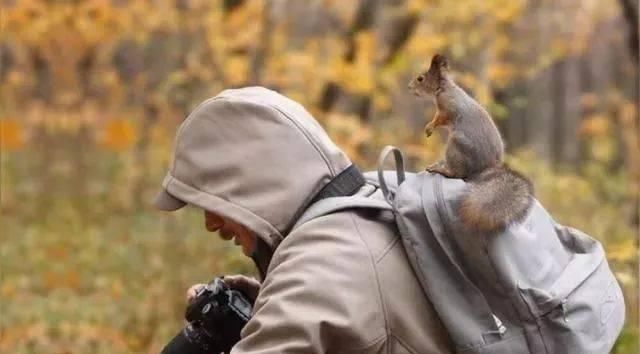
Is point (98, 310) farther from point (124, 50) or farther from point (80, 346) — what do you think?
point (124, 50)

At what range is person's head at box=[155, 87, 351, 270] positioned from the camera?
7.71 feet

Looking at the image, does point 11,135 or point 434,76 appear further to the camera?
point 11,135

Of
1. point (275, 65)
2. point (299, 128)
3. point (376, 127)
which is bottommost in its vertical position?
point (376, 127)

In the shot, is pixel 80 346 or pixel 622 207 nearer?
pixel 80 346

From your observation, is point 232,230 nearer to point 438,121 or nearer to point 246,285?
point 246,285

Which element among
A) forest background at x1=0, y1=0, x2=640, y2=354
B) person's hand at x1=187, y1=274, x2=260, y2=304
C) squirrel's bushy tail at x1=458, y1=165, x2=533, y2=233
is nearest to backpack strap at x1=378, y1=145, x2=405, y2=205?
squirrel's bushy tail at x1=458, y1=165, x2=533, y2=233

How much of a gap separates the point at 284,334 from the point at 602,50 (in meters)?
24.9

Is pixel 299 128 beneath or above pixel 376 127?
above

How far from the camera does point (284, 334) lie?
2146 millimetres

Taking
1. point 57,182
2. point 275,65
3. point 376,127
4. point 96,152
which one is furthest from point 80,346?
point 96,152

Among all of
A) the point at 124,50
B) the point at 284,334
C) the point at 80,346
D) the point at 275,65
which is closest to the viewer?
the point at 284,334

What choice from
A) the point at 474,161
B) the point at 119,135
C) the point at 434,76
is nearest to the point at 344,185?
the point at 474,161

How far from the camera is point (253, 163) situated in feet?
7.72

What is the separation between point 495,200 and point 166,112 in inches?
470
